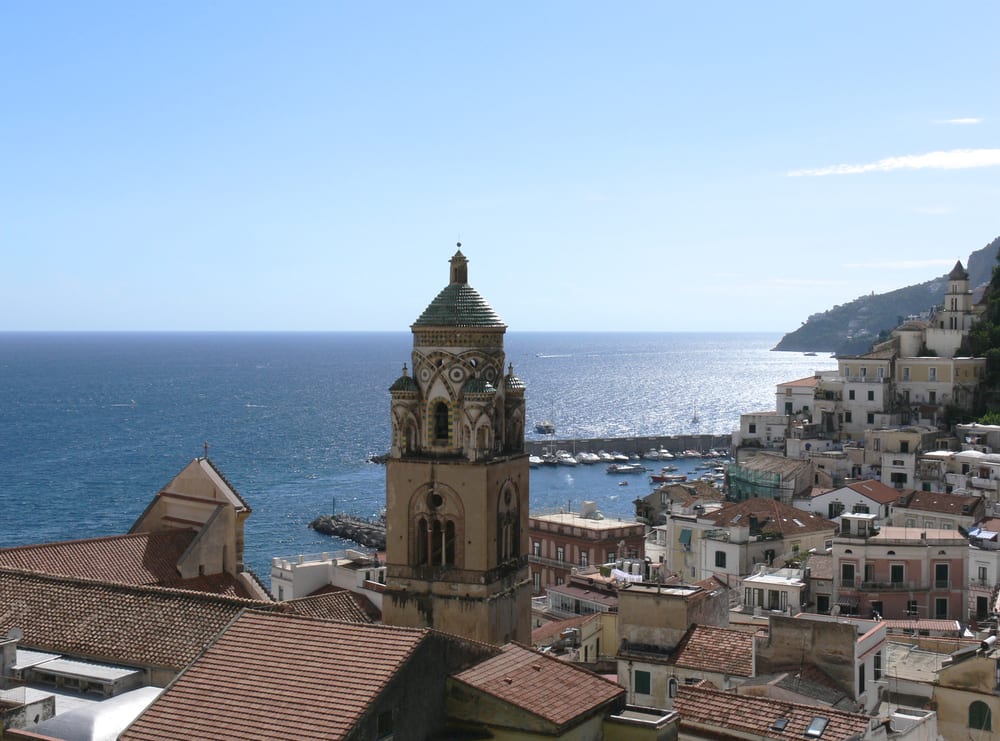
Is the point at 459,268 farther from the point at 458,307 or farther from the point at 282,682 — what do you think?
the point at 282,682

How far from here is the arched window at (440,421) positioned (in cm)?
2694

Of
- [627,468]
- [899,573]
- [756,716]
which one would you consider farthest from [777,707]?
[627,468]

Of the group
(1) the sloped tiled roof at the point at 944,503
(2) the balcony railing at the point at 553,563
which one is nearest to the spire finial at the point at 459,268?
(1) the sloped tiled roof at the point at 944,503

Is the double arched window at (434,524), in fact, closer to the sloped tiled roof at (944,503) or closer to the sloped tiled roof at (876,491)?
the sloped tiled roof at (944,503)

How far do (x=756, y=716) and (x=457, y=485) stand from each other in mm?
8633

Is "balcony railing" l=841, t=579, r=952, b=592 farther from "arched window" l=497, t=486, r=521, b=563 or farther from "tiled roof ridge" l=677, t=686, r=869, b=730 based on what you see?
"tiled roof ridge" l=677, t=686, r=869, b=730

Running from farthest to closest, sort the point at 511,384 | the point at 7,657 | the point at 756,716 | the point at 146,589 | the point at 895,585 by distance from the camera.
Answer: the point at 895,585 < the point at 511,384 < the point at 146,589 < the point at 756,716 < the point at 7,657

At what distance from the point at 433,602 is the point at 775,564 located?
30281 millimetres

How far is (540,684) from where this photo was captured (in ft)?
57.1

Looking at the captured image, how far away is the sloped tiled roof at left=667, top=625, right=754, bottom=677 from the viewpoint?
29.0 meters

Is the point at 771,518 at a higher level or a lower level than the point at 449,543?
lower

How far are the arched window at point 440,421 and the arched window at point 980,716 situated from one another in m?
13.2

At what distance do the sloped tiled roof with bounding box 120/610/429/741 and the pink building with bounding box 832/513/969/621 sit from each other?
98.6ft

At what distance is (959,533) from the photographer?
159 feet
